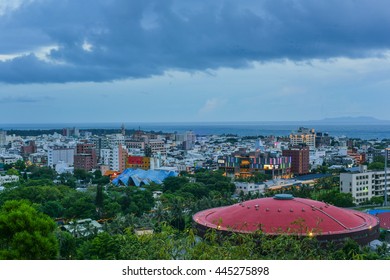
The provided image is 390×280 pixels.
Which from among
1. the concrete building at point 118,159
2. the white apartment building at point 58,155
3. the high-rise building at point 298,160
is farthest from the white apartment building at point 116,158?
the high-rise building at point 298,160

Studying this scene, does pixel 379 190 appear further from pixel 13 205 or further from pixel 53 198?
pixel 13 205

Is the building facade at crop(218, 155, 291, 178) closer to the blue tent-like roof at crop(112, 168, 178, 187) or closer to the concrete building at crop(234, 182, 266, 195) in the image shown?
the blue tent-like roof at crop(112, 168, 178, 187)

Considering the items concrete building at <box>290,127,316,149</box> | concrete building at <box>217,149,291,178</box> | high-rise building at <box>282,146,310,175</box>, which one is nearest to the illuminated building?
concrete building at <box>217,149,291,178</box>

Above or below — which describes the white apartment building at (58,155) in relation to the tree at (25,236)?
below

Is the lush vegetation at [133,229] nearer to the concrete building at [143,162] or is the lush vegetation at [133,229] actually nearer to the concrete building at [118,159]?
the concrete building at [143,162]

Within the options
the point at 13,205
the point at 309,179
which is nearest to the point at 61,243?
the point at 13,205
